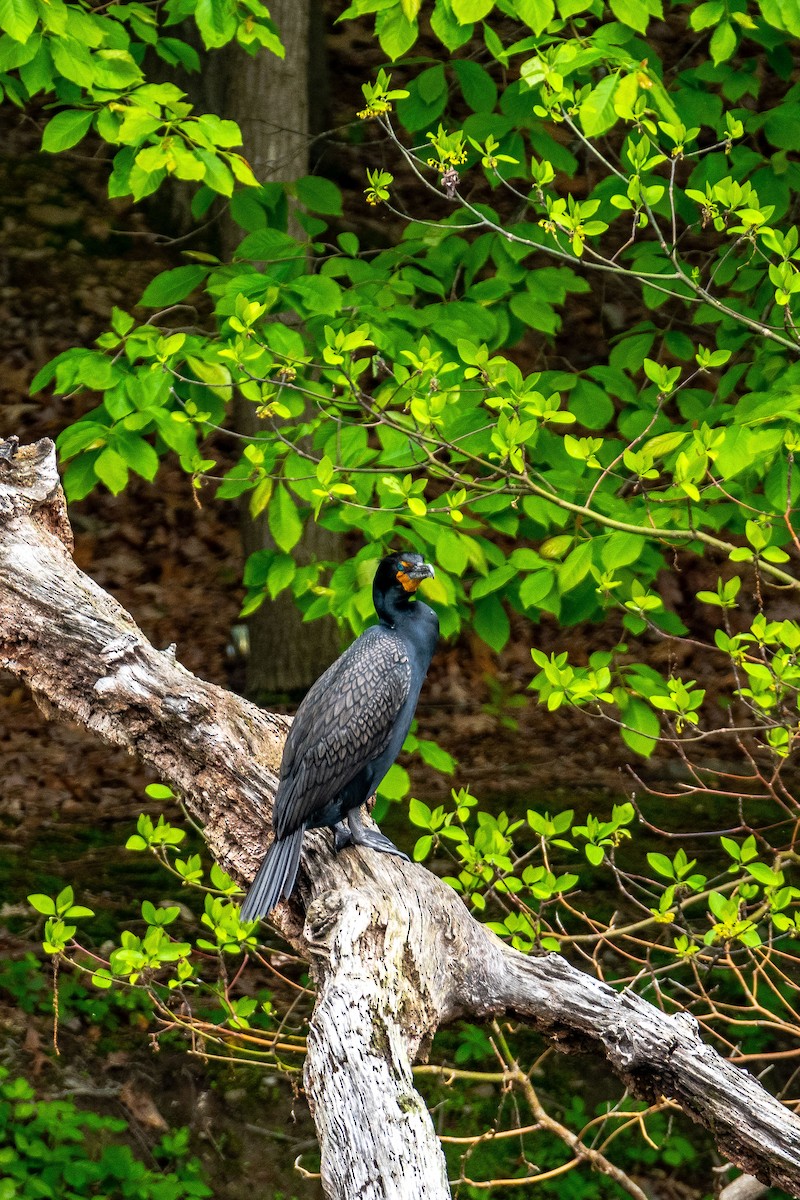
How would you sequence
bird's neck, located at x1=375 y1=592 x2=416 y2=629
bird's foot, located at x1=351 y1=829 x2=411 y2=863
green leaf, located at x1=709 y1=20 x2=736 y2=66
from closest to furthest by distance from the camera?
bird's foot, located at x1=351 y1=829 x2=411 y2=863 < bird's neck, located at x1=375 y1=592 x2=416 y2=629 < green leaf, located at x1=709 y1=20 x2=736 y2=66

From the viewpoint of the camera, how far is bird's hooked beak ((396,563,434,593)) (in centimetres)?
315

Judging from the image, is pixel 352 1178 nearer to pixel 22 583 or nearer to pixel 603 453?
pixel 22 583

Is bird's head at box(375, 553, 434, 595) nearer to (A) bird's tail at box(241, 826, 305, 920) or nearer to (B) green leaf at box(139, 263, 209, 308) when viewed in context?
(A) bird's tail at box(241, 826, 305, 920)

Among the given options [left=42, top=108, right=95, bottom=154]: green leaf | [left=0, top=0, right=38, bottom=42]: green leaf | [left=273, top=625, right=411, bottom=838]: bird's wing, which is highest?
[left=0, top=0, right=38, bottom=42]: green leaf

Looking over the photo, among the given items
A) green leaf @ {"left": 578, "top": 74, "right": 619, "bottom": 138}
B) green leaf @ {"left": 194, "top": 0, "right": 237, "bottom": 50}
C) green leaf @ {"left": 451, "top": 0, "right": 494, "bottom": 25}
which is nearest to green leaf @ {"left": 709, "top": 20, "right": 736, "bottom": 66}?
green leaf @ {"left": 578, "top": 74, "right": 619, "bottom": 138}

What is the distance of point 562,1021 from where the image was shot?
266 cm

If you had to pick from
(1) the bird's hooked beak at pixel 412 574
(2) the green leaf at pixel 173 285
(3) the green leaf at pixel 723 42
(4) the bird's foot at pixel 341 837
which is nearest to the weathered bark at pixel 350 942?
(4) the bird's foot at pixel 341 837

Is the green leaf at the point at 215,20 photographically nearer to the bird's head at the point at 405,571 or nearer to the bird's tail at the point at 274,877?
the bird's head at the point at 405,571

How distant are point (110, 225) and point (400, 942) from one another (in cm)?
628

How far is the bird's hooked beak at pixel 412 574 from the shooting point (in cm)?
315

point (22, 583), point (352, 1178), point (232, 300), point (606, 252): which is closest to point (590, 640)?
point (606, 252)

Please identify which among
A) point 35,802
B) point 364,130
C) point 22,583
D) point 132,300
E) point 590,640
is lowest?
point 35,802

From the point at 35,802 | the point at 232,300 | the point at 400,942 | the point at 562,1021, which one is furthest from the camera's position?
the point at 35,802

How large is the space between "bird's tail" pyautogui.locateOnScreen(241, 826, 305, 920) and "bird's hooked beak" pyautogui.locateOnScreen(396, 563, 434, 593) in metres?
0.72
